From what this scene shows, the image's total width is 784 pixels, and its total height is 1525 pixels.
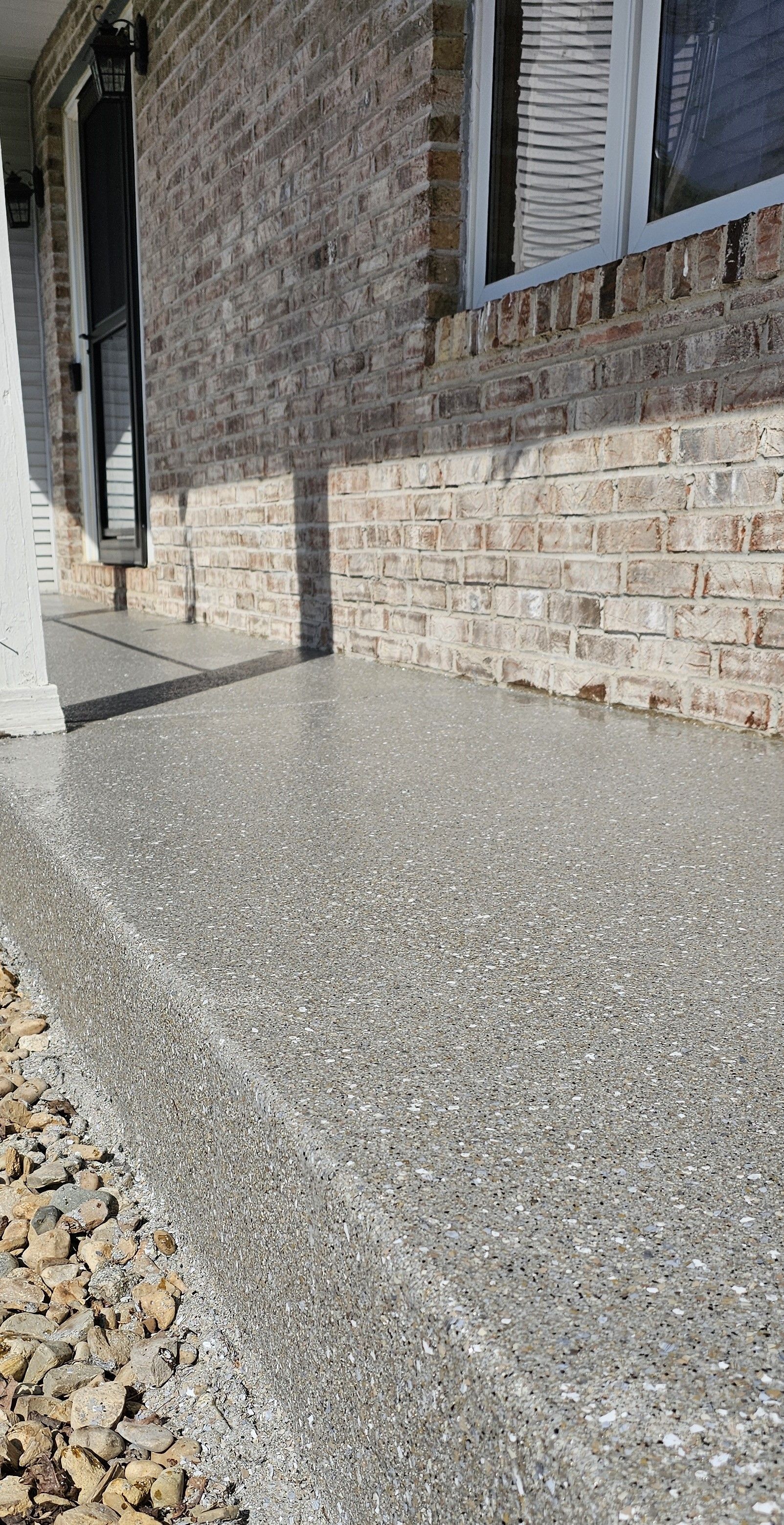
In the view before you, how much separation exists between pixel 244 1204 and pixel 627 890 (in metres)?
0.60

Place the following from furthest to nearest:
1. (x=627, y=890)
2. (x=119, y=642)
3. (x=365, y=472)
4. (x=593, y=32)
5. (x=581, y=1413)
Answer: (x=119, y=642)
(x=365, y=472)
(x=593, y=32)
(x=627, y=890)
(x=581, y=1413)

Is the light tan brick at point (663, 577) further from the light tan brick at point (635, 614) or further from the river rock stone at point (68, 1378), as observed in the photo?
the river rock stone at point (68, 1378)

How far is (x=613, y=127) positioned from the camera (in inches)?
92.7

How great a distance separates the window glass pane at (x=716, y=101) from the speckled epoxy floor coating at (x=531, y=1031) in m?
1.13

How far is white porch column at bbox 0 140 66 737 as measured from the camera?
6.95 ft

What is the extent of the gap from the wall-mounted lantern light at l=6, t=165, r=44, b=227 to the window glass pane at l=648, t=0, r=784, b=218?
626 centimetres

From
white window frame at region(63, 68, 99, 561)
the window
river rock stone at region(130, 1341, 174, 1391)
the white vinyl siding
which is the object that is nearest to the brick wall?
the window

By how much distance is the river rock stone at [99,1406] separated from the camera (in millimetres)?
815

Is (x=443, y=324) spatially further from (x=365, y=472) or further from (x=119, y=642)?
(x=119, y=642)

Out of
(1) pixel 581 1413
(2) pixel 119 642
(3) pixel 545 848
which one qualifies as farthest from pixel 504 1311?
(2) pixel 119 642

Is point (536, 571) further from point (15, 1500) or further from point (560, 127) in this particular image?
point (15, 1500)

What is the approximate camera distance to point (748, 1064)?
2.73 feet

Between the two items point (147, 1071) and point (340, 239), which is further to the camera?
point (340, 239)

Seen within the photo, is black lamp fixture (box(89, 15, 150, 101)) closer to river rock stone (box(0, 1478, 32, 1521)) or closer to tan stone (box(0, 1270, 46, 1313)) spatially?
tan stone (box(0, 1270, 46, 1313))
